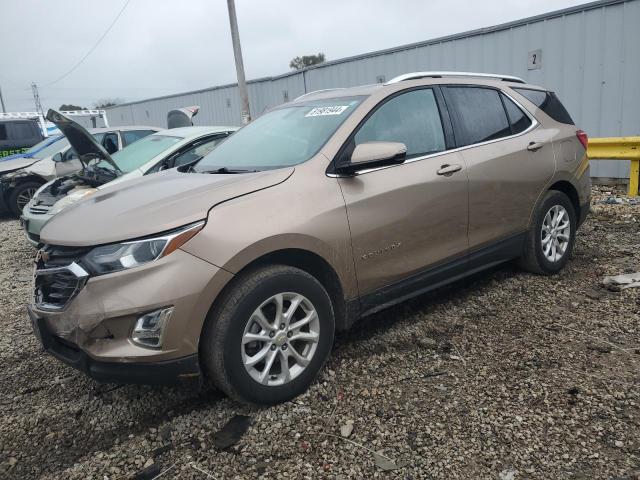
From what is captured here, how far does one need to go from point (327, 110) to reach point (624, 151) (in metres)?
5.98

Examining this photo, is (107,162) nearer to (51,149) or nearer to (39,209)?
(39,209)

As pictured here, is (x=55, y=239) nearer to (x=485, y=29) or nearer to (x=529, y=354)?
(x=529, y=354)

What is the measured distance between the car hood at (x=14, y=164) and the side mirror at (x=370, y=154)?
28.7 feet

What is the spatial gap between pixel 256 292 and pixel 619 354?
7.45ft

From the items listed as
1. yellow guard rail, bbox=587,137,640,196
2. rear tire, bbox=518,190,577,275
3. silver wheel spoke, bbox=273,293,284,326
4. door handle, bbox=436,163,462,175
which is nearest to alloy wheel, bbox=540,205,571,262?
rear tire, bbox=518,190,577,275

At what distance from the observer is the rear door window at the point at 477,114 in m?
3.68

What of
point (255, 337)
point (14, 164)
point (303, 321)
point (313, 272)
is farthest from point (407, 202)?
point (14, 164)

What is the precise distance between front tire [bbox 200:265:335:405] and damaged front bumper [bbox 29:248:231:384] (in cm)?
10

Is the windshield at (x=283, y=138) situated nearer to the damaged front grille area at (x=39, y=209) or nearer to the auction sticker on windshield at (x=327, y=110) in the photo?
the auction sticker on windshield at (x=327, y=110)

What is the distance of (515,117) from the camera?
13.5 ft

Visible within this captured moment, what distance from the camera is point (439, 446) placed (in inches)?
93.1

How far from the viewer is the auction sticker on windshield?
327cm

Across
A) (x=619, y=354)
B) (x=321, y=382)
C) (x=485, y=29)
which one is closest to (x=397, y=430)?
(x=321, y=382)

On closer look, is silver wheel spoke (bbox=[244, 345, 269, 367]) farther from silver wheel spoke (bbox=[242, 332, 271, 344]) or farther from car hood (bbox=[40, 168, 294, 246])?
car hood (bbox=[40, 168, 294, 246])
